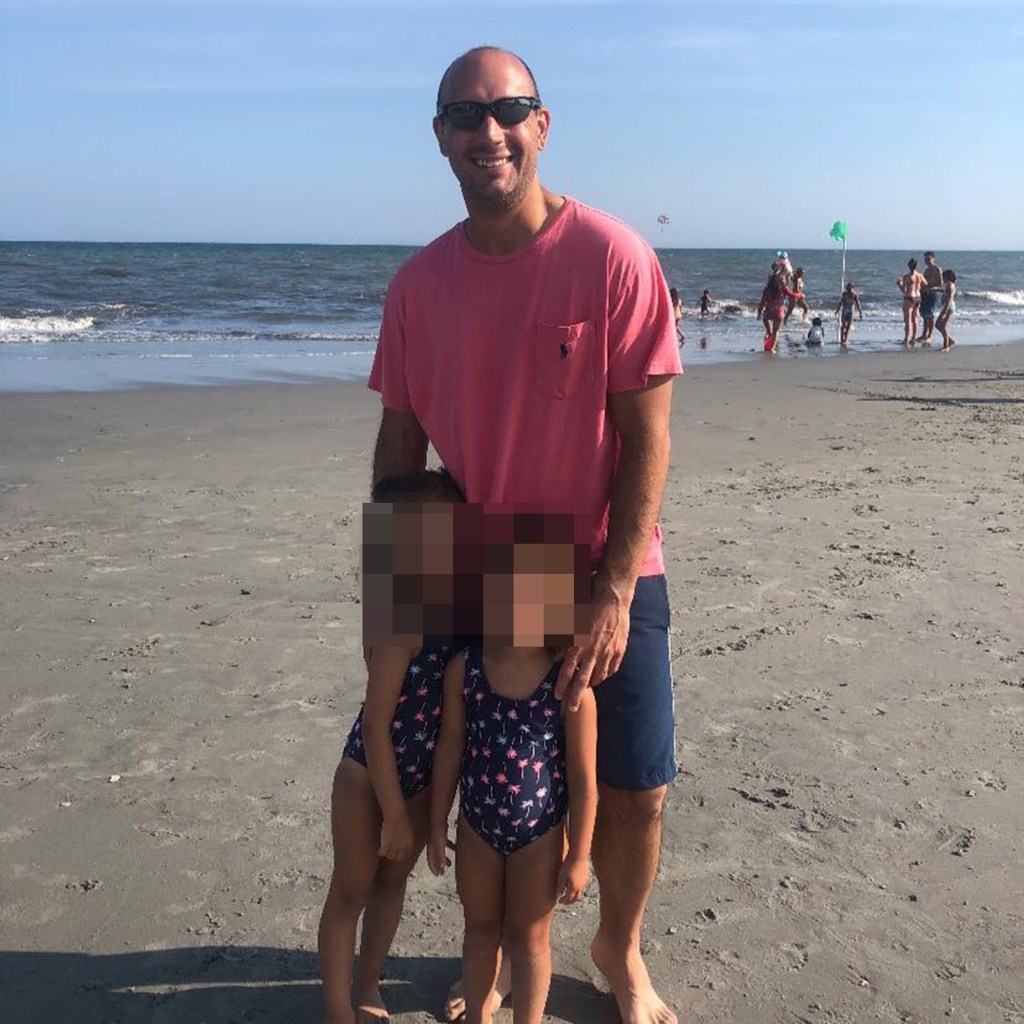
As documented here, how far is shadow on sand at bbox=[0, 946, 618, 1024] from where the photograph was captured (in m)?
2.90

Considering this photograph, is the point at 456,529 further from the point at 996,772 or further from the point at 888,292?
the point at 888,292

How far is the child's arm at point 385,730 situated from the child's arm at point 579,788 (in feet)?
1.19

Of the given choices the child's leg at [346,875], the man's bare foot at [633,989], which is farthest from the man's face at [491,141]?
the man's bare foot at [633,989]

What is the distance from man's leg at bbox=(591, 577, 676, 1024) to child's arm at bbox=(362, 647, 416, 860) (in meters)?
0.47

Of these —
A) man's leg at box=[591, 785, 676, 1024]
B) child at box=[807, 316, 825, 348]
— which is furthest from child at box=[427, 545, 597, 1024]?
child at box=[807, 316, 825, 348]

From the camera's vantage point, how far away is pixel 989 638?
5.23m

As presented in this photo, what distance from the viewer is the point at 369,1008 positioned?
2.84 metres

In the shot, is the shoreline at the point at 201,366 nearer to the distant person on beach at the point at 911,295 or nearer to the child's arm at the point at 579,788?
the distant person on beach at the point at 911,295

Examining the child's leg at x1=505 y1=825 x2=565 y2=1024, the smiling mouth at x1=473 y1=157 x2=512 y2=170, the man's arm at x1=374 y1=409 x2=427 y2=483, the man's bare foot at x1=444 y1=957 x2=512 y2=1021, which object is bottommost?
the man's bare foot at x1=444 y1=957 x2=512 y2=1021

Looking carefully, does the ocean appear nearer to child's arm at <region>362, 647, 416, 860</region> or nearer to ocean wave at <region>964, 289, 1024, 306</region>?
ocean wave at <region>964, 289, 1024, 306</region>

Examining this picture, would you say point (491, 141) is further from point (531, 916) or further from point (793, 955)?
point (793, 955)

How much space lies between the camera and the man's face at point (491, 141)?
8.17ft

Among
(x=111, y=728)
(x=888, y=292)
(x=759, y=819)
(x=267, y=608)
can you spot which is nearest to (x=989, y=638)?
(x=759, y=819)

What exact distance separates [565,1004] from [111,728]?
215 centimetres
